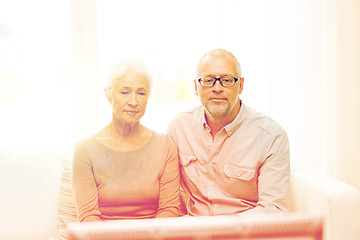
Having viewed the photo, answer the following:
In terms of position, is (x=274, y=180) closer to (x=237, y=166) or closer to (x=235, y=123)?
(x=237, y=166)

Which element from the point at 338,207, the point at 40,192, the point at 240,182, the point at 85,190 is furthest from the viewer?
the point at 40,192

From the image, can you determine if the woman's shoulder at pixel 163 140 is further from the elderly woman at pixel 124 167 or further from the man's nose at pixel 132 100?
the man's nose at pixel 132 100

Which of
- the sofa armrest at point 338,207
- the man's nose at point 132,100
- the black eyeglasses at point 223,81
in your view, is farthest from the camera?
the black eyeglasses at point 223,81

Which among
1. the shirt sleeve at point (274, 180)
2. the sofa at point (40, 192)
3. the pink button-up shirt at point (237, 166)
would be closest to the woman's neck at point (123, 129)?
the pink button-up shirt at point (237, 166)

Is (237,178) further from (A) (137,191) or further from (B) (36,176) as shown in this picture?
(B) (36,176)

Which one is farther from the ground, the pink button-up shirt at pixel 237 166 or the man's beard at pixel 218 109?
the man's beard at pixel 218 109

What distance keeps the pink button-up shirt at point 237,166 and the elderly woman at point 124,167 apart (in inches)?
5.6

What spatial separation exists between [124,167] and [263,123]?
72cm

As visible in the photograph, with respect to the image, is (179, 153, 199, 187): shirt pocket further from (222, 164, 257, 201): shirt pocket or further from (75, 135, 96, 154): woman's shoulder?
(75, 135, 96, 154): woman's shoulder

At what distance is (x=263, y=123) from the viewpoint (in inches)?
67.6

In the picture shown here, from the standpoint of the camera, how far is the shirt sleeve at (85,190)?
1.52 metres

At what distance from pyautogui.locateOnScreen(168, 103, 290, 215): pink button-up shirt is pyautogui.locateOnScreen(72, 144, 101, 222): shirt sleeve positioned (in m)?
0.46

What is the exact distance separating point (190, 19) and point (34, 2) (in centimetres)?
109

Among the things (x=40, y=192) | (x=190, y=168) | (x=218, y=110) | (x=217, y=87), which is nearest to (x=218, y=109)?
(x=218, y=110)
